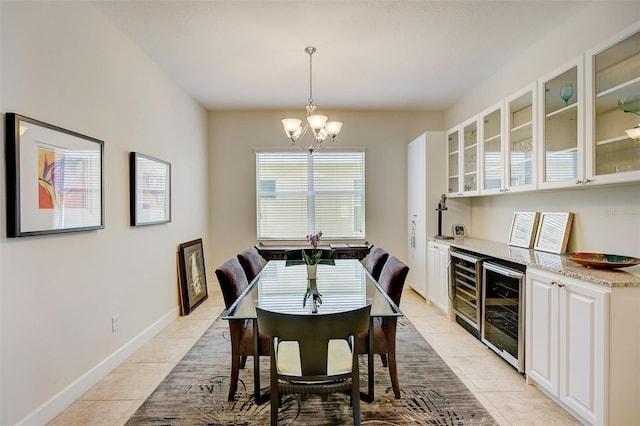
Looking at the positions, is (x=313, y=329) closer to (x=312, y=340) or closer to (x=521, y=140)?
(x=312, y=340)

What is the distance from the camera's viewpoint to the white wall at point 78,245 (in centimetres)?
182

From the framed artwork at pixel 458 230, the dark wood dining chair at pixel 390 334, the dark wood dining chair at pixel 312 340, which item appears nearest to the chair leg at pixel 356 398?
the dark wood dining chair at pixel 312 340

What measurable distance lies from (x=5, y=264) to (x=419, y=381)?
2.72 meters

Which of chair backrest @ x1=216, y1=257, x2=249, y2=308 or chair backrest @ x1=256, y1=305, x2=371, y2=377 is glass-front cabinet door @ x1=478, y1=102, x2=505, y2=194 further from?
chair backrest @ x1=216, y1=257, x2=249, y2=308

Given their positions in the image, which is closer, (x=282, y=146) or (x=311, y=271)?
(x=311, y=271)

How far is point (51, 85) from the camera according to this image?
208 centimetres

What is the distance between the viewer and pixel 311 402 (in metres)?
2.21

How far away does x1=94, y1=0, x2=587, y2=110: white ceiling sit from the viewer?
2512 millimetres

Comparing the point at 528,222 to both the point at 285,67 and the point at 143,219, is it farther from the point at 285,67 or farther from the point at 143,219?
the point at 143,219

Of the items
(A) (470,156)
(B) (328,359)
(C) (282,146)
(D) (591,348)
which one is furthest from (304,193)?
(D) (591,348)

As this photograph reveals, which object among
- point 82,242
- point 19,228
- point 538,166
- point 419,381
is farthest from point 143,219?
point 538,166

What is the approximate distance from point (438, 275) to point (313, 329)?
2909 millimetres

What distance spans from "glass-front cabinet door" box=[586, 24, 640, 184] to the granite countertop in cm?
56

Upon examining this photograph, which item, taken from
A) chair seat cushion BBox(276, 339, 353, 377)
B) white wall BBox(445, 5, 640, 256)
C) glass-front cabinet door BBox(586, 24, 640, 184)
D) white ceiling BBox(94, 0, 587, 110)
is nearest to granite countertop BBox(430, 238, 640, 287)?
white wall BBox(445, 5, 640, 256)
